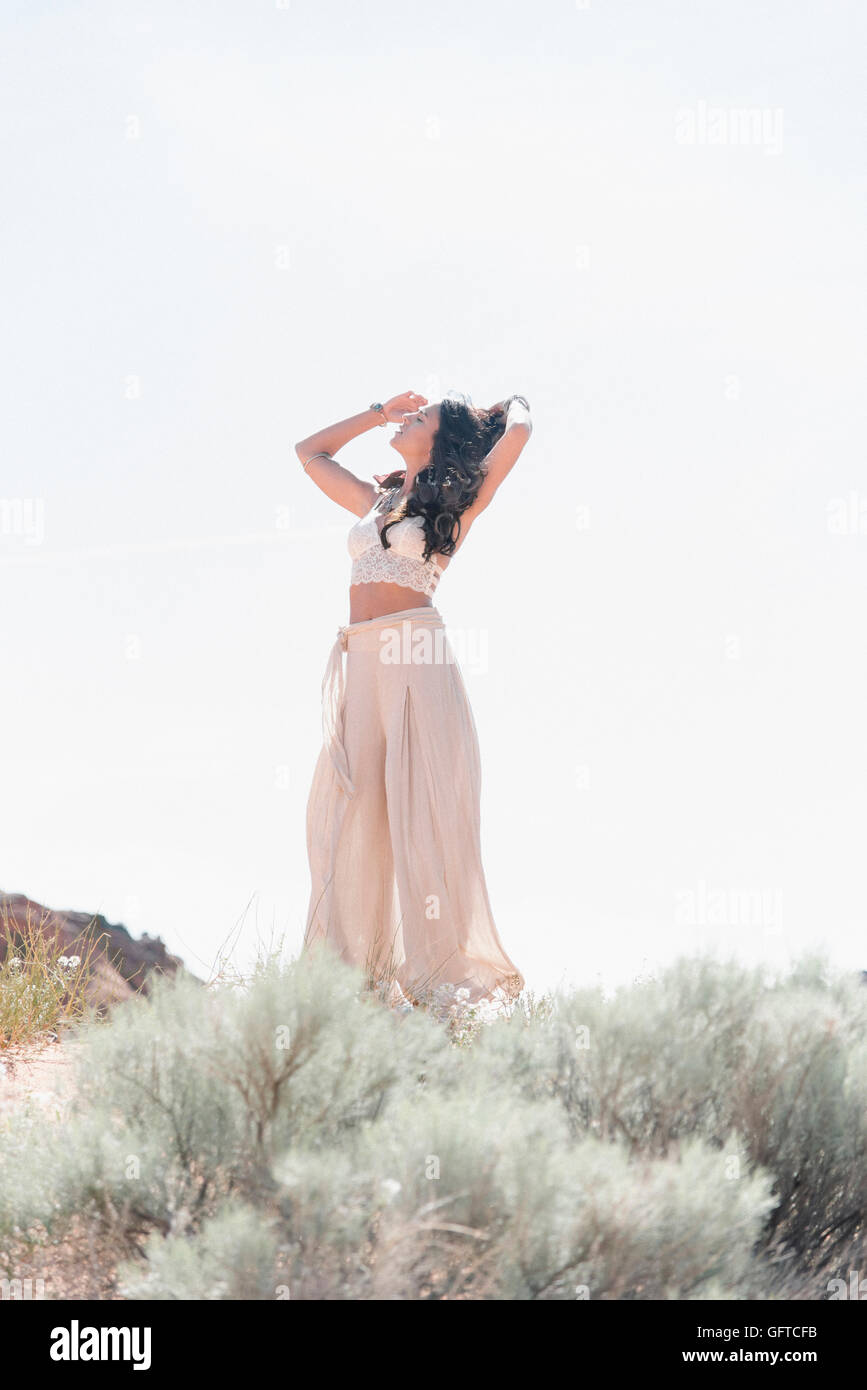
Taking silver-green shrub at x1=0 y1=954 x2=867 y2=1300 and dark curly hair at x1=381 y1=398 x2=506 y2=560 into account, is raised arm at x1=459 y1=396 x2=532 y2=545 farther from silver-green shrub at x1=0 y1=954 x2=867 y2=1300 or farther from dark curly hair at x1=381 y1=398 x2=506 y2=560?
silver-green shrub at x1=0 y1=954 x2=867 y2=1300

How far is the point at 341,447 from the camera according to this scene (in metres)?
6.01

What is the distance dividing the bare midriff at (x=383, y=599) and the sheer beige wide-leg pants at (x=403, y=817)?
6 cm

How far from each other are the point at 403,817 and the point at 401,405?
2.09 metres

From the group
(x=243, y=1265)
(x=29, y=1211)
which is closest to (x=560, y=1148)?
(x=243, y=1265)

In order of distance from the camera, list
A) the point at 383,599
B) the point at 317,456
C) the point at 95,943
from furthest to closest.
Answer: the point at 317,456, the point at 95,943, the point at 383,599

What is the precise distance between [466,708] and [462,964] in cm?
121

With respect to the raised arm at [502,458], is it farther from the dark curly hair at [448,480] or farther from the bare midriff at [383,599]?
the bare midriff at [383,599]

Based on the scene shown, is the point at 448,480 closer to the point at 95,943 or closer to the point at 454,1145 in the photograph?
the point at 95,943

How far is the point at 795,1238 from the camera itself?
104 inches

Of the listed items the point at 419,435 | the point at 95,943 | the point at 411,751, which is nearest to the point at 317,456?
the point at 419,435

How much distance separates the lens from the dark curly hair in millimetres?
5445

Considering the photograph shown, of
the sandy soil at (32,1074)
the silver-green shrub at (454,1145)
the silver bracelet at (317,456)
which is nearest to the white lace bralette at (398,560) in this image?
the silver bracelet at (317,456)

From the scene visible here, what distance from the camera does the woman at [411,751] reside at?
5414mm
